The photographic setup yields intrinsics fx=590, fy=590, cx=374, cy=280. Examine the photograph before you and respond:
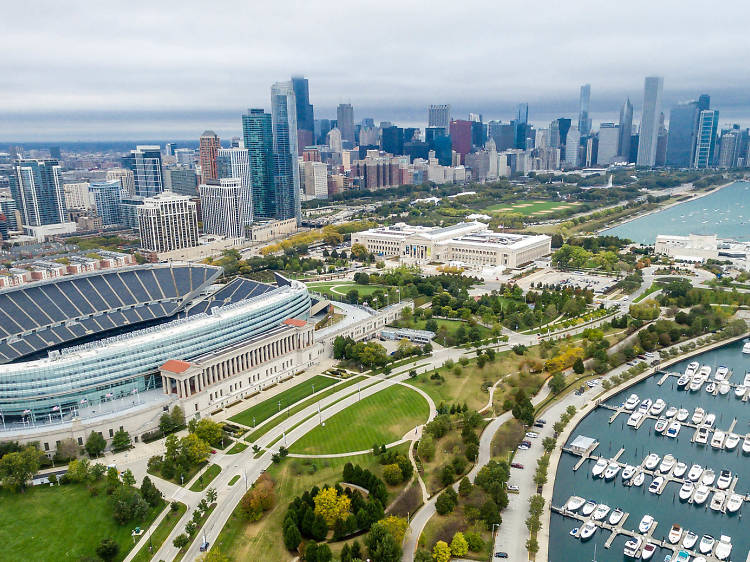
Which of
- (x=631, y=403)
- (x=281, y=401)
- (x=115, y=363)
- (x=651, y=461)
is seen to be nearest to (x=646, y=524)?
(x=651, y=461)

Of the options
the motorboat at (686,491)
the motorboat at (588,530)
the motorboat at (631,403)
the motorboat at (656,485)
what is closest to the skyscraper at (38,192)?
the motorboat at (631,403)

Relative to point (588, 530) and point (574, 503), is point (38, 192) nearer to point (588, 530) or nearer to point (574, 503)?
point (574, 503)

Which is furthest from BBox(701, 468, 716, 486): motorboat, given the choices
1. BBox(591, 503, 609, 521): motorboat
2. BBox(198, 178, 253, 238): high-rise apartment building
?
BBox(198, 178, 253, 238): high-rise apartment building

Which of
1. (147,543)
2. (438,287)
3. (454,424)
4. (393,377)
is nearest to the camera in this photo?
(147,543)

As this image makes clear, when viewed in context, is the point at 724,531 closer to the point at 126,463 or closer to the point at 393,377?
the point at 393,377

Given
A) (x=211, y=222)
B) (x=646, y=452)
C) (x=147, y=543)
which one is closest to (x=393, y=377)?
(x=646, y=452)

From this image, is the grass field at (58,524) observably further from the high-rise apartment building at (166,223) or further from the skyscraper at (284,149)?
the skyscraper at (284,149)
